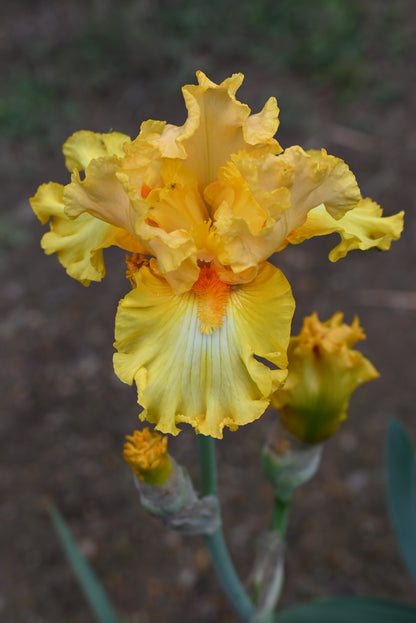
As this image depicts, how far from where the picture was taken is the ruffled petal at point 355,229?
3.00 ft

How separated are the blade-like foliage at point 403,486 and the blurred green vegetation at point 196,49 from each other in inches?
116

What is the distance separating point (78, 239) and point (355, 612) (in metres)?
1.14

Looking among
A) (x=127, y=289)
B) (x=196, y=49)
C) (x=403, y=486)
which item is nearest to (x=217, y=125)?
(x=403, y=486)

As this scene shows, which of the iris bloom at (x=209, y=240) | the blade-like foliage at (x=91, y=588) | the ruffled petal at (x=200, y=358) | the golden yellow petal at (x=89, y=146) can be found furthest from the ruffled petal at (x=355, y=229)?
the blade-like foliage at (x=91, y=588)

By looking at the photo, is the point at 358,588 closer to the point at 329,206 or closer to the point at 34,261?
the point at 329,206

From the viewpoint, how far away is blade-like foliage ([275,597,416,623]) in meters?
1.47

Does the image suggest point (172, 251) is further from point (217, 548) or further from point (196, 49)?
point (196, 49)

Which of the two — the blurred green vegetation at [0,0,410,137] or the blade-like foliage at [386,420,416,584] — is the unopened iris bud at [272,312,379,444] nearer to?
the blade-like foliage at [386,420,416,584]

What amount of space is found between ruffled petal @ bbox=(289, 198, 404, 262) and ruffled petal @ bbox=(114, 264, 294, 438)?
107 millimetres

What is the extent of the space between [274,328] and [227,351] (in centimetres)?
7

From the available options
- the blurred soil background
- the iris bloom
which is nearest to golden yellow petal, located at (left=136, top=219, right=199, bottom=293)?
the iris bloom

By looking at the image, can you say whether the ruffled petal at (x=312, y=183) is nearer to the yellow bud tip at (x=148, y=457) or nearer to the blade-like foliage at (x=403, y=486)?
the yellow bud tip at (x=148, y=457)

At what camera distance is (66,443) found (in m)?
2.61

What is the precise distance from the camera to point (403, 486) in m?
1.55
